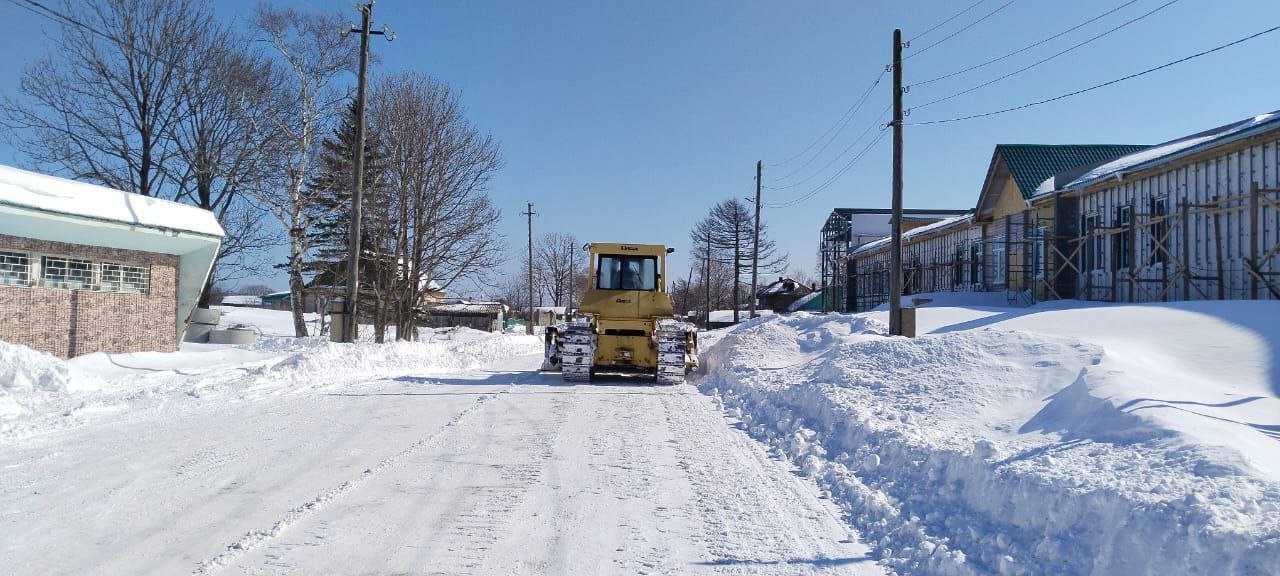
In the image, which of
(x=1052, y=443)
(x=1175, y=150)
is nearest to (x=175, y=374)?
(x=1052, y=443)

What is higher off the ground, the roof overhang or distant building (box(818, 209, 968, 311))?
distant building (box(818, 209, 968, 311))

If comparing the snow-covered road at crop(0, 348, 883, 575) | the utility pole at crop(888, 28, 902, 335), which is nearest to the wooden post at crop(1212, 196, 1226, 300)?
the utility pole at crop(888, 28, 902, 335)

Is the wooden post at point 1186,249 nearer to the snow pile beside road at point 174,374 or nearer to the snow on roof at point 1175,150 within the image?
the snow on roof at point 1175,150

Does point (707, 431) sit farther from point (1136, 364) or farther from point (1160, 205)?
point (1160, 205)

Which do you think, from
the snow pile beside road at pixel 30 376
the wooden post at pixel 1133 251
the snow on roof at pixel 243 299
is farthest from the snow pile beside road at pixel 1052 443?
the snow on roof at pixel 243 299

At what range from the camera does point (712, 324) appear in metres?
62.1

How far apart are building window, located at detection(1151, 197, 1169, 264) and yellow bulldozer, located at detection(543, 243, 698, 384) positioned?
10.8 meters

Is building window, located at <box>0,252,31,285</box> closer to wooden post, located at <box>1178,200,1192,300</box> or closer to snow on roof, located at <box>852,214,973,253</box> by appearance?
wooden post, located at <box>1178,200,1192,300</box>

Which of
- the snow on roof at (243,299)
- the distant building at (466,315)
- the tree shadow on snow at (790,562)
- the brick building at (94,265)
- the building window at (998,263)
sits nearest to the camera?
the tree shadow on snow at (790,562)

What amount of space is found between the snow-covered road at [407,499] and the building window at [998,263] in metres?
20.5

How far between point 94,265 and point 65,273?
70 centimetres

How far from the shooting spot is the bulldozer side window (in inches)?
753

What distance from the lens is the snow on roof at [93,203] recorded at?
51.4 ft

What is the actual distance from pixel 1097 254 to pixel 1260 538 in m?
19.9
